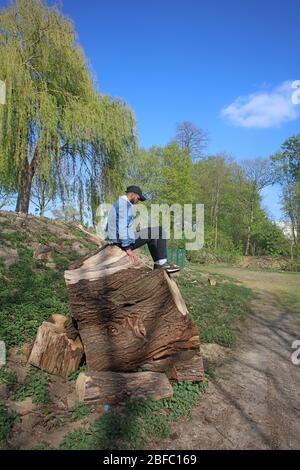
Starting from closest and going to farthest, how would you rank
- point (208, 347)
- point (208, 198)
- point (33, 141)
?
point (208, 347) < point (33, 141) < point (208, 198)

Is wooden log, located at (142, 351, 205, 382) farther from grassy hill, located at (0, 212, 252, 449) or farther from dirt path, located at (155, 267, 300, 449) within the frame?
dirt path, located at (155, 267, 300, 449)

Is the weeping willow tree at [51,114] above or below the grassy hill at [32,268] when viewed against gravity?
above

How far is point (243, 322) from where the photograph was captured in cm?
735

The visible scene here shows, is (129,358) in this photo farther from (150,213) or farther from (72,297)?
(150,213)

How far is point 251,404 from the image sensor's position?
385 centimetres

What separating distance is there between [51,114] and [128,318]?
9.74 meters

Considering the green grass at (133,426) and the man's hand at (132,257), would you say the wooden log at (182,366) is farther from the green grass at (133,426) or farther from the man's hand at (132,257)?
the man's hand at (132,257)

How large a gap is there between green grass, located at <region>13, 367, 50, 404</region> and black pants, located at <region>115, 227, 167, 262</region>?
220 centimetres

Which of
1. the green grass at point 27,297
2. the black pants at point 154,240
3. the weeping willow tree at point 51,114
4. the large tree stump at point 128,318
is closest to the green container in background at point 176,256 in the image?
the weeping willow tree at point 51,114

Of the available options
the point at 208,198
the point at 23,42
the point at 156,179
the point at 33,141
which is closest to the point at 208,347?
the point at 33,141

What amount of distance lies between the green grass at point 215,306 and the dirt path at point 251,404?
0.36 metres

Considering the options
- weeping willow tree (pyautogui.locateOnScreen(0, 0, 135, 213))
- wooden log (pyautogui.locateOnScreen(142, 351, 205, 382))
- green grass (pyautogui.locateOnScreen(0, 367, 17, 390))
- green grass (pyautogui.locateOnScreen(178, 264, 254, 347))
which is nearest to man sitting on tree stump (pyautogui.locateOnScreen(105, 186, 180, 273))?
wooden log (pyautogui.locateOnScreen(142, 351, 205, 382))

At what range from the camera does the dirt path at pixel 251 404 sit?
10.5 ft
